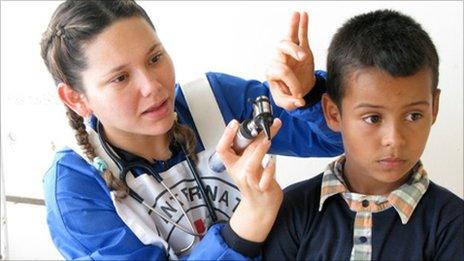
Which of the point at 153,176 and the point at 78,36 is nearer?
the point at 78,36

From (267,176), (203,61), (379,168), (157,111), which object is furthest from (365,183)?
(203,61)

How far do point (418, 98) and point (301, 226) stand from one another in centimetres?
32

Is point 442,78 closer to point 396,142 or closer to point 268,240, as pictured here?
point 396,142

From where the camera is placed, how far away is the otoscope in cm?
77

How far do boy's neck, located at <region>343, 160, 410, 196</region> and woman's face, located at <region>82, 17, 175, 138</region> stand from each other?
0.39m

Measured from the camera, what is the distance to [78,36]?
95 centimetres

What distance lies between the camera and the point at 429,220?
83cm

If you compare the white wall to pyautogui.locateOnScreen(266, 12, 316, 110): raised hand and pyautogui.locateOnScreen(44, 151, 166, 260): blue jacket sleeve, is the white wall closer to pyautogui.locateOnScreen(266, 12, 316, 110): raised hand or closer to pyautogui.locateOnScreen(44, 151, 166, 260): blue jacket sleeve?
pyautogui.locateOnScreen(266, 12, 316, 110): raised hand

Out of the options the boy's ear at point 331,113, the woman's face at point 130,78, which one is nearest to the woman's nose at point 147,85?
the woman's face at point 130,78

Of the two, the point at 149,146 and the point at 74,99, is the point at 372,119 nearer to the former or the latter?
the point at 149,146

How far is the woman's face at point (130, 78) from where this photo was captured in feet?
3.05

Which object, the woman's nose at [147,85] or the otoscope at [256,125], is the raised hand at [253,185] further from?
the woman's nose at [147,85]

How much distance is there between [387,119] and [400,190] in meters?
0.14

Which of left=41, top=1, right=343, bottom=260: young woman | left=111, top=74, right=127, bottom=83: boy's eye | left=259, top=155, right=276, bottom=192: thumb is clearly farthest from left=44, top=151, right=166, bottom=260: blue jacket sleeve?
left=259, top=155, right=276, bottom=192: thumb
